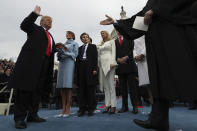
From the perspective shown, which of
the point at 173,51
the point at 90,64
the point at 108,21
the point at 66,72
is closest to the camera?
the point at 173,51

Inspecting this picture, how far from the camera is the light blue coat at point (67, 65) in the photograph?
303 cm

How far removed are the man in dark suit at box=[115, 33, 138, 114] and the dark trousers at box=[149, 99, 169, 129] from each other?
1641 mm

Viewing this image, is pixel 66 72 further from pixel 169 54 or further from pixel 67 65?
pixel 169 54

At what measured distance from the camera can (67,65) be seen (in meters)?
3.16

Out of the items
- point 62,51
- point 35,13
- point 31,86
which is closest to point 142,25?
point 35,13

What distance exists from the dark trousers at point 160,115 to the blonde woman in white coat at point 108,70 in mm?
1786

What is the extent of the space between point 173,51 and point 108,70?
1967mm

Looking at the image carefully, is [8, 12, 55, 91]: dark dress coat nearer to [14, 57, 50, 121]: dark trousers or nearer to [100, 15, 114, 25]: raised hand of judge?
[14, 57, 50, 121]: dark trousers

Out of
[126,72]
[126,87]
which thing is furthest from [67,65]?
[126,87]

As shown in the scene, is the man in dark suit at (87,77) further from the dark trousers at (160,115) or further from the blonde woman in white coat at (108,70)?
the dark trousers at (160,115)

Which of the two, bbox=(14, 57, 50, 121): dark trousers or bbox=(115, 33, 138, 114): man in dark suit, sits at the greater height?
bbox=(115, 33, 138, 114): man in dark suit

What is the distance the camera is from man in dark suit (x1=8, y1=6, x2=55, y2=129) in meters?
2.15

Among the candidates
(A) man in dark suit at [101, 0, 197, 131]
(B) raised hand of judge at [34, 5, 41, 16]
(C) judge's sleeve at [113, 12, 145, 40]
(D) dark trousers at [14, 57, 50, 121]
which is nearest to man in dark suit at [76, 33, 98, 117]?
(D) dark trousers at [14, 57, 50, 121]

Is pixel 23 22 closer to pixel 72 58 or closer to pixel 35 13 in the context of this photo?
pixel 35 13
